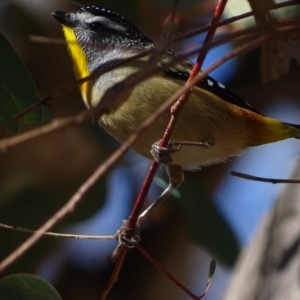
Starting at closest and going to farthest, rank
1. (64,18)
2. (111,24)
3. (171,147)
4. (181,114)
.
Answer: (171,147)
(181,114)
(64,18)
(111,24)

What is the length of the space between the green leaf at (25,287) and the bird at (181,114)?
28.4 inches

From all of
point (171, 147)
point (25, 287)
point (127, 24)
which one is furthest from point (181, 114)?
point (25, 287)

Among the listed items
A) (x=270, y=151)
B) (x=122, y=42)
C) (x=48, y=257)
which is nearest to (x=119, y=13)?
(x=122, y=42)

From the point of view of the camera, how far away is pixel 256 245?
2879 mm

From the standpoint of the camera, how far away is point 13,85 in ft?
5.73

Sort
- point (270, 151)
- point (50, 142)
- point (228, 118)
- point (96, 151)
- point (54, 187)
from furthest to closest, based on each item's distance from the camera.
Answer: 1. point (270, 151)
2. point (50, 142)
3. point (96, 151)
4. point (54, 187)
5. point (228, 118)

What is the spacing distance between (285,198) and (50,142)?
3.90 ft

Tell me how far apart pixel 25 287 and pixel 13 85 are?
521mm

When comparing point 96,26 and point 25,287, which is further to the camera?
point 96,26

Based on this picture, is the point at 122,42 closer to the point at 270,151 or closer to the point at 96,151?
the point at 96,151

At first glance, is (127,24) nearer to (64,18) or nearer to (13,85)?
(64,18)

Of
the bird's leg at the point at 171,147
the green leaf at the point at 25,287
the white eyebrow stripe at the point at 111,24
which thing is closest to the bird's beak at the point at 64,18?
the white eyebrow stripe at the point at 111,24

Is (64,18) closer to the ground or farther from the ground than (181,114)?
farther from the ground

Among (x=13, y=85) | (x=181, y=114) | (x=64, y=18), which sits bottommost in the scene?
(x=13, y=85)
